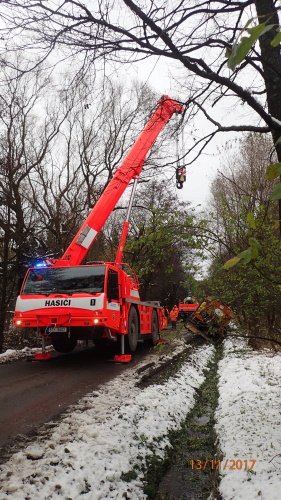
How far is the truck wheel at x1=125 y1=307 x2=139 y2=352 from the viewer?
11.1m

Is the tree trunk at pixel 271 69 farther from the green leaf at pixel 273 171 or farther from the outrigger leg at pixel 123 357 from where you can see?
the outrigger leg at pixel 123 357

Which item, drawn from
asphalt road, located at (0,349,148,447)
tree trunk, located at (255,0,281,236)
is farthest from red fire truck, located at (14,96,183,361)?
tree trunk, located at (255,0,281,236)

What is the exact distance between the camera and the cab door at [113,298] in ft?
31.6

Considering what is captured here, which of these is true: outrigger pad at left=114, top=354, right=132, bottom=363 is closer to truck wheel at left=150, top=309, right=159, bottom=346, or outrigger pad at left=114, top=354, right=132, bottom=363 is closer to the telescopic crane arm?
the telescopic crane arm

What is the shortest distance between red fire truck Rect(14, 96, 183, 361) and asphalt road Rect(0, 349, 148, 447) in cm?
71

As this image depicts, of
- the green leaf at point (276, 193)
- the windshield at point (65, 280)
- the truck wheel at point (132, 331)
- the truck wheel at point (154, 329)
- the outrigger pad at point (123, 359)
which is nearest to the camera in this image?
the green leaf at point (276, 193)

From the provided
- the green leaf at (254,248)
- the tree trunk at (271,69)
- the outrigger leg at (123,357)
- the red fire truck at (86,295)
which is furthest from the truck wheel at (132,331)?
the green leaf at (254,248)

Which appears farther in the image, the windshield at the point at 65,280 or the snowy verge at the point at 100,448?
the windshield at the point at 65,280

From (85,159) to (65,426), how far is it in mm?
15545

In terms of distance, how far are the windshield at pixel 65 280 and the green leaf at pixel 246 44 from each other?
872 cm

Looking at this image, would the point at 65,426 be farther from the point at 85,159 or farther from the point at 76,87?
the point at 85,159
